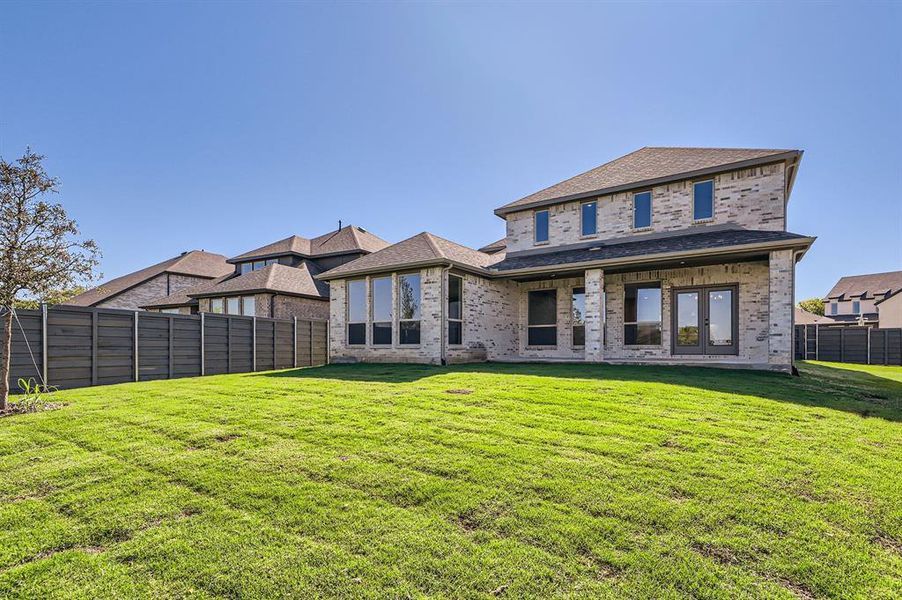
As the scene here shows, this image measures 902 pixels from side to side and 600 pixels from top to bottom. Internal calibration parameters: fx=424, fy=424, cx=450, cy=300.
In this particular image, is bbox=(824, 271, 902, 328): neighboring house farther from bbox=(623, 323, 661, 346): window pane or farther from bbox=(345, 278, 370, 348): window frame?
bbox=(345, 278, 370, 348): window frame

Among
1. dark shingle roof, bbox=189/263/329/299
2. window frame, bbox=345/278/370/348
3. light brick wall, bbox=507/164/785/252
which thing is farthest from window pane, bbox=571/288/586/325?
dark shingle roof, bbox=189/263/329/299

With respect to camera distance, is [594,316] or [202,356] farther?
[594,316]

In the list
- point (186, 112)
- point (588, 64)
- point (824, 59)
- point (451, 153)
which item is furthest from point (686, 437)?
point (186, 112)

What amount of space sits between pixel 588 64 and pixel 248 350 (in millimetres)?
13619

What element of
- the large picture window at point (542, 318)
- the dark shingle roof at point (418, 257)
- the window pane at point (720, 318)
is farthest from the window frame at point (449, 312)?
the window pane at point (720, 318)

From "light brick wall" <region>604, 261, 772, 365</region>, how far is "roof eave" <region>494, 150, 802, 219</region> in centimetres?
290

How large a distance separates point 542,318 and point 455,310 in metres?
3.73

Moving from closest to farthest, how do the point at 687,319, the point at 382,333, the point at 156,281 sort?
1. the point at 687,319
2. the point at 382,333
3. the point at 156,281

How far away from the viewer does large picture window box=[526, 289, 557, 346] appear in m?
15.5

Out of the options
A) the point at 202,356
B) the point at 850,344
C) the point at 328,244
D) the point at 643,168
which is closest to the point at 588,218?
the point at 643,168

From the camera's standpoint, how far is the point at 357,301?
1529 cm

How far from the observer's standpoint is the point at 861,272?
46625 millimetres

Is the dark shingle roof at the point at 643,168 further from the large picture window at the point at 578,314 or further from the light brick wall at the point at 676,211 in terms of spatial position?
the large picture window at the point at 578,314

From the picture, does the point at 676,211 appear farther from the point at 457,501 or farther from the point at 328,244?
the point at 328,244
